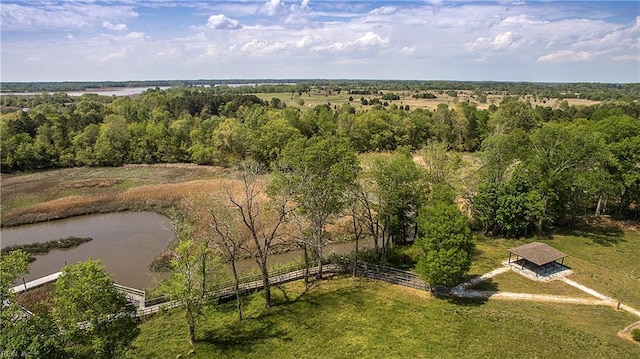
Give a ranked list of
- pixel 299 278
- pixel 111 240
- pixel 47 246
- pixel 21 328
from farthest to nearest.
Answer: pixel 111 240, pixel 47 246, pixel 299 278, pixel 21 328

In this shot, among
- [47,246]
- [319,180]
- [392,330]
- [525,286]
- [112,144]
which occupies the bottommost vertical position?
[47,246]

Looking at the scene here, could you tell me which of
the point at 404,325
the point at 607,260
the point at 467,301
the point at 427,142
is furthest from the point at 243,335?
the point at 427,142

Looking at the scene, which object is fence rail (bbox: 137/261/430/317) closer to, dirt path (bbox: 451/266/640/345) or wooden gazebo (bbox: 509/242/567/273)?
dirt path (bbox: 451/266/640/345)

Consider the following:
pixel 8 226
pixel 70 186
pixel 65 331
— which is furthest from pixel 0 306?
pixel 70 186

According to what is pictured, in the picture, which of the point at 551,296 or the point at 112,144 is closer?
the point at 551,296

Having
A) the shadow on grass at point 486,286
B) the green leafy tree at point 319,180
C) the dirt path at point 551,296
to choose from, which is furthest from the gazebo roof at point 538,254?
the green leafy tree at point 319,180

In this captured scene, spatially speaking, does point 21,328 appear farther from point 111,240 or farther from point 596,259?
point 596,259

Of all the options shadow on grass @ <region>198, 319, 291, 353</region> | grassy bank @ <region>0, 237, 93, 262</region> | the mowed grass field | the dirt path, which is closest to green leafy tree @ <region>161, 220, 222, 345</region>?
shadow on grass @ <region>198, 319, 291, 353</region>

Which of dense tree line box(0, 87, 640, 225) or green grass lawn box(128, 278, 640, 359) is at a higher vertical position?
dense tree line box(0, 87, 640, 225)
